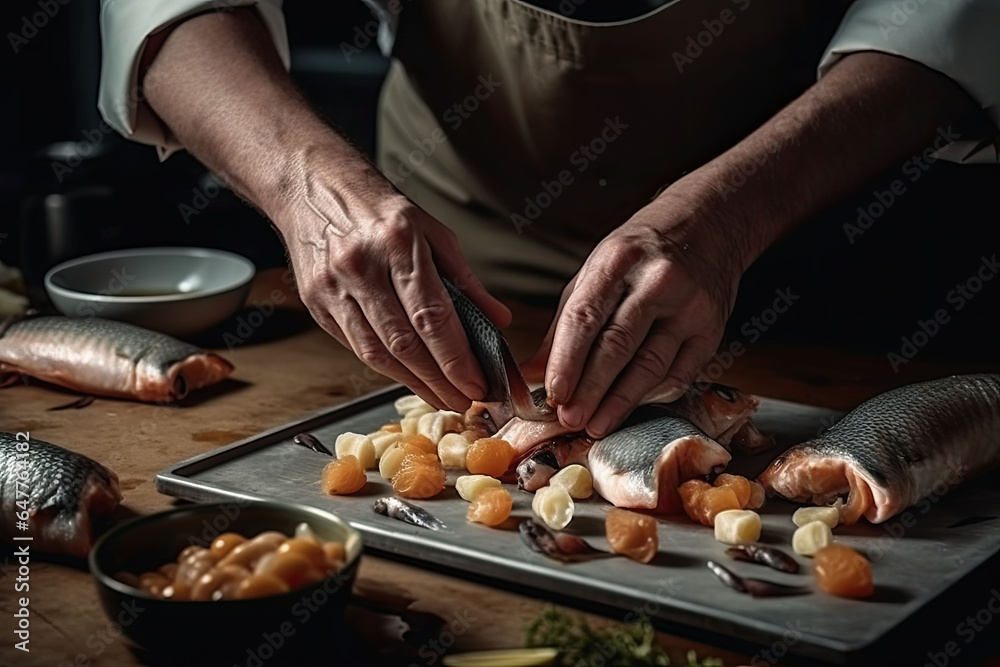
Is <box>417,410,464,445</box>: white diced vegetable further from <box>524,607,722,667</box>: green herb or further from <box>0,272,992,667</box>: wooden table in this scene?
<box>524,607,722,667</box>: green herb

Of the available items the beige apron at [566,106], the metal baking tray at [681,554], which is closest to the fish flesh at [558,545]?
the metal baking tray at [681,554]

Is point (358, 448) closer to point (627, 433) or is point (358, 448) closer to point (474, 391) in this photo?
point (474, 391)

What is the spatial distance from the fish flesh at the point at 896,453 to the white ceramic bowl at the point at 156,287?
4.72 feet

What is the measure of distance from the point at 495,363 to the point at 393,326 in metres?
0.18

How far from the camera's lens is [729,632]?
4.78 feet

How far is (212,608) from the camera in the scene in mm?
1282

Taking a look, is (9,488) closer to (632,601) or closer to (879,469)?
(632,601)

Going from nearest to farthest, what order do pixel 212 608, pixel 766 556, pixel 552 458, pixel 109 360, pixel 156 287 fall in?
pixel 212 608, pixel 766 556, pixel 552 458, pixel 109 360, pixel 156 287

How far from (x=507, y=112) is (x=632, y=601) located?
1.55m

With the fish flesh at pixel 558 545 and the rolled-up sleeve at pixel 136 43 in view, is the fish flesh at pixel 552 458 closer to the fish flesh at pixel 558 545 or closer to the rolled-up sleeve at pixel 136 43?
the fish flesh at pixel 558 545

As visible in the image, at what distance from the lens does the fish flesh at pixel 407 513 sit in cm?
177

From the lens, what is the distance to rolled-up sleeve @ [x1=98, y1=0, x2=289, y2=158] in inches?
97.6

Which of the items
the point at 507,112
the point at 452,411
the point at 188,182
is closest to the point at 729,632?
the point at 452,411

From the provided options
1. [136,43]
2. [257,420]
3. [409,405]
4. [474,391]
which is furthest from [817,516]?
[136,43]
